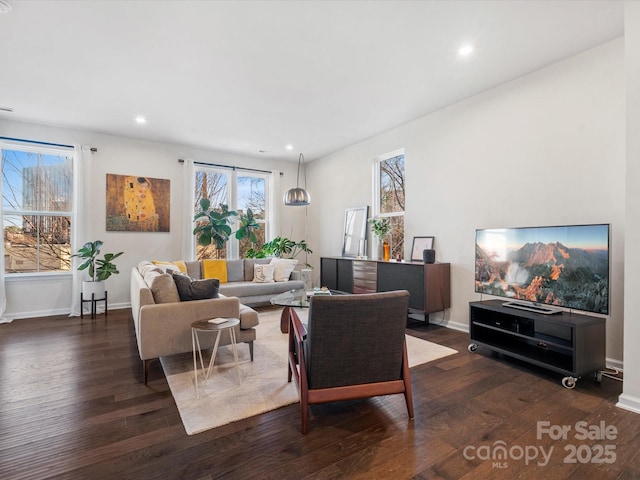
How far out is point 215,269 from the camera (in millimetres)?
5586

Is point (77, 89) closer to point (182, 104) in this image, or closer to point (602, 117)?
point (182, 104)

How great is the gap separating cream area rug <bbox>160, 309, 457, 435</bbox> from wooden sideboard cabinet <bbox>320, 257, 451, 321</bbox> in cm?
63

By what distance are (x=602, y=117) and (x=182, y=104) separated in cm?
466

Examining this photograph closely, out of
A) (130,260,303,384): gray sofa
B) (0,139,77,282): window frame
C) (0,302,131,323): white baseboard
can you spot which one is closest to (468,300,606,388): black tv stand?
(130,260,303,384): gray sofa

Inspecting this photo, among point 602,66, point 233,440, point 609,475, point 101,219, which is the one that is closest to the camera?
point 609,475

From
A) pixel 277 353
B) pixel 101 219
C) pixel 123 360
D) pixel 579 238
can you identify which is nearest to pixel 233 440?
pixel 277 353

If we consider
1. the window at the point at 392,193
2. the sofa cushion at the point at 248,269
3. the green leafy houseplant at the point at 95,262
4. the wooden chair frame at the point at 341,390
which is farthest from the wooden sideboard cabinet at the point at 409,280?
the green leafy houseplant at the point at 95,262

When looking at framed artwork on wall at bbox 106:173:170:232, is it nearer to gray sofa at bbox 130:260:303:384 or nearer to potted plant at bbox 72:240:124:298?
potted plant at bbox 72:240:124:298

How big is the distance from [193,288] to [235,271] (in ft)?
9.78

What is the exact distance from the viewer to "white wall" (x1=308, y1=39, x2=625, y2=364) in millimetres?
2873

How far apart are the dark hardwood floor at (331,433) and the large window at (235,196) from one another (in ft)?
12.7

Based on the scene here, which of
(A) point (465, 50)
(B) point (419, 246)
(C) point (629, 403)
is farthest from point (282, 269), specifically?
(C) point (629, 403)

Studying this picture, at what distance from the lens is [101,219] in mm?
5414

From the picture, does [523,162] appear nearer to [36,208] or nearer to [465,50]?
[465,50]
